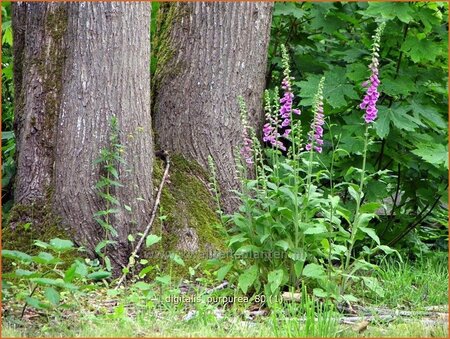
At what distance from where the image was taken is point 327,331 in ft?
12.1

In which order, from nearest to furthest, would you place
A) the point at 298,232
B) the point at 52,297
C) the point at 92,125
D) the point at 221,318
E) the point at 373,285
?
the point at 52,297 < the point at 221,318 < the point at 298,232 < the point at 373,285 < the point at 92,125

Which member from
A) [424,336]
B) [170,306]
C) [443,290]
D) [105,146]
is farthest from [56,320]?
[443,290]

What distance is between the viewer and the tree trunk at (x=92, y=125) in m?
4.93

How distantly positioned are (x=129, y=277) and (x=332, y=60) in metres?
3.11

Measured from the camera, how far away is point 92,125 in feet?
16.1

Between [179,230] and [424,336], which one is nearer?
[424,336]

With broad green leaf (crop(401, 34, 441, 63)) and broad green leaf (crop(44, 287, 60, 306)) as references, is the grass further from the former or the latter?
broad green leaf (crop(44, 287, 60, 306))

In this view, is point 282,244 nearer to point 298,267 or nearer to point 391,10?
point 298,267

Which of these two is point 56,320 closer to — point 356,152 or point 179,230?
point 179,230

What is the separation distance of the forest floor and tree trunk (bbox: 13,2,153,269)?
24.4 inches

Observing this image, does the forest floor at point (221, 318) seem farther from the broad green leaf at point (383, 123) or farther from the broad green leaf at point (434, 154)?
the broad green leaf at point (383, 123)

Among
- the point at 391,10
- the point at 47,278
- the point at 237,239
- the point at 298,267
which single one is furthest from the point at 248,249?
the point at 391,10

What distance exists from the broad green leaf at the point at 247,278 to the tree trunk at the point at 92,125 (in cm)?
102

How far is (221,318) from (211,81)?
7.26ft
